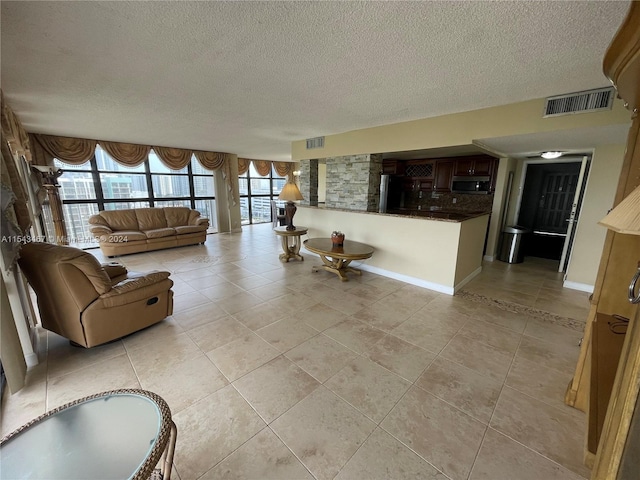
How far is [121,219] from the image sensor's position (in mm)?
5562

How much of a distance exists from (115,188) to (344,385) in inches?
275

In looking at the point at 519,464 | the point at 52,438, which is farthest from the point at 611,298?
the point at 52,438

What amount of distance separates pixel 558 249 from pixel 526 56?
4.84 meters

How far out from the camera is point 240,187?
28.5ft

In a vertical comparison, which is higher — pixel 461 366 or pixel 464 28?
pixel 464 28

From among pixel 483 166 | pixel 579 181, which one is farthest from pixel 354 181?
pixel 579 181

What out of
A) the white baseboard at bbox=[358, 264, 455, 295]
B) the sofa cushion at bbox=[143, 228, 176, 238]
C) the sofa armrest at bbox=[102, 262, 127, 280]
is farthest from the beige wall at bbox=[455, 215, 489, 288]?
the sofa cushion at bbox=[143, 228, 176, 238]

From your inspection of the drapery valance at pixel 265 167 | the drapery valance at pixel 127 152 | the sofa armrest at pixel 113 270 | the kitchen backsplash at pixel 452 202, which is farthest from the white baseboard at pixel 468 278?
the drapery valance at pixel 265 167

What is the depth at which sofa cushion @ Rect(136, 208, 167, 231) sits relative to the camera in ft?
19.1

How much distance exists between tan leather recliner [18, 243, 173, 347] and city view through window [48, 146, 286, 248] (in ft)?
13.1

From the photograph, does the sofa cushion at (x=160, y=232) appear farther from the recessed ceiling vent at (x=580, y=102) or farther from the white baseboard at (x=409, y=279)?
the recessed ceiling vent at (x=580, y=102)

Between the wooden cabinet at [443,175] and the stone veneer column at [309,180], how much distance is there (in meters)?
2.62

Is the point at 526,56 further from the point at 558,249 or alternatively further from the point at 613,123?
the point at 558,249

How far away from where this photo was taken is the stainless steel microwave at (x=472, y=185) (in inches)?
193
